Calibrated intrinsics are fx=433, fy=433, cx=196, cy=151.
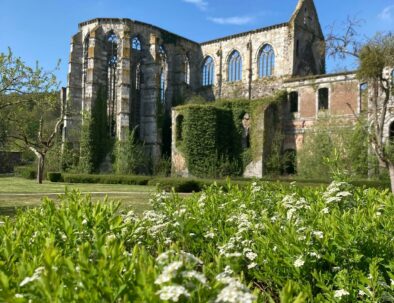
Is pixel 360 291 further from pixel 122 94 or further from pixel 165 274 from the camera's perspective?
pixel 122 94

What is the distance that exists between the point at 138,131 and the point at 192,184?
1589 centimetres

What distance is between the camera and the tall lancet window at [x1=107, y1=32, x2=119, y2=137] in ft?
121

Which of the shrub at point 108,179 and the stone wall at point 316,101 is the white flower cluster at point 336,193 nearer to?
the shrub at point 108,179

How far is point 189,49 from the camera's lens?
4166 cm

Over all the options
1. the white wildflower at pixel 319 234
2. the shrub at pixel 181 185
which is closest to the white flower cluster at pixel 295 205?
the white wildflower at pixel 319 234

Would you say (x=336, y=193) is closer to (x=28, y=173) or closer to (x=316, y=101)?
(x=316, y=101)

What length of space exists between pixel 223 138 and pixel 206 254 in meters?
28.1

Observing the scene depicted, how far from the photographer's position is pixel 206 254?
16.5ft

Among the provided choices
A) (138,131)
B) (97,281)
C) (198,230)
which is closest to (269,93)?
(138,131)

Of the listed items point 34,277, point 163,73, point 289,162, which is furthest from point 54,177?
point 34,277

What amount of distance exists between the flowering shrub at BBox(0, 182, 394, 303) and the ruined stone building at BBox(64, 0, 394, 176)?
26505 millimetres

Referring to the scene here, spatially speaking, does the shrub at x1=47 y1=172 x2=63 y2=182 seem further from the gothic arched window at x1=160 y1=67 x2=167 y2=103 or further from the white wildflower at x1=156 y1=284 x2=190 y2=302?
the white wildflower at x1=156 y1=284 x2=190 y2=302

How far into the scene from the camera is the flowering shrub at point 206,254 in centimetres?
236

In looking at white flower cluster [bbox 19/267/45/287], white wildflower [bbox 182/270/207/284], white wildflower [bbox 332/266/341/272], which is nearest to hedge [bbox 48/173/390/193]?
white wildflower [bbox 332/266/341/272]
